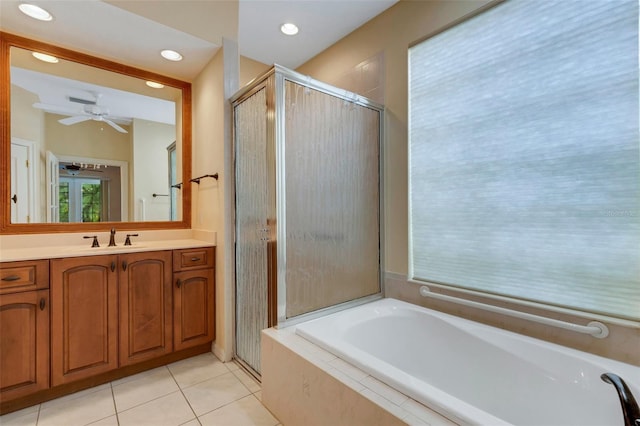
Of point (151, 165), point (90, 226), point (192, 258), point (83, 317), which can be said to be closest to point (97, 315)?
point (83, 317)

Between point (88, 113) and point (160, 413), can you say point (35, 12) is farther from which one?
point (160, 413)

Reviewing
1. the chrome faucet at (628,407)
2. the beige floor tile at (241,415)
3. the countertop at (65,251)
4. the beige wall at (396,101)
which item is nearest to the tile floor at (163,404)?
the beige floor tile at (241,415)

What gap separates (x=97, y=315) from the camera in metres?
1.87

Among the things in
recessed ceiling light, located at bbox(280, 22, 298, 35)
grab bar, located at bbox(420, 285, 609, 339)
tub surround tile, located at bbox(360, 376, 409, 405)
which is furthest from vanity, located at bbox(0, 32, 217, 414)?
grab bar, located at bbox(420, 285, 609, 339)

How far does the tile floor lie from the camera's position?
5.21 ft

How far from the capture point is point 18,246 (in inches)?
78.0

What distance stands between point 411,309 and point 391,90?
5.15 ft

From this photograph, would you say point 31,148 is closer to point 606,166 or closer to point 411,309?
point 411,309

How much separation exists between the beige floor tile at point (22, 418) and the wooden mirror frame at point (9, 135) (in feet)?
3.68

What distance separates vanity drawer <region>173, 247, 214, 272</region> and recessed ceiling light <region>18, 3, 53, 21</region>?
1695 millimetres

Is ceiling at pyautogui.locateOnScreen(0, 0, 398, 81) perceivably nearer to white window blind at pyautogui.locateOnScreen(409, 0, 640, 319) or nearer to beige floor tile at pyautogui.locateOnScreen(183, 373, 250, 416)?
white window blind at pyautogui.locateOnScreen(409, 0, 640, 319)

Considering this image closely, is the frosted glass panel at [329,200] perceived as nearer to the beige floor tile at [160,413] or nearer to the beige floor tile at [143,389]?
the beige floor tile at [160,413]

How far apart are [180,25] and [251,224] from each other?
57.8 inches

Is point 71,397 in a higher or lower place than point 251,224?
lower
